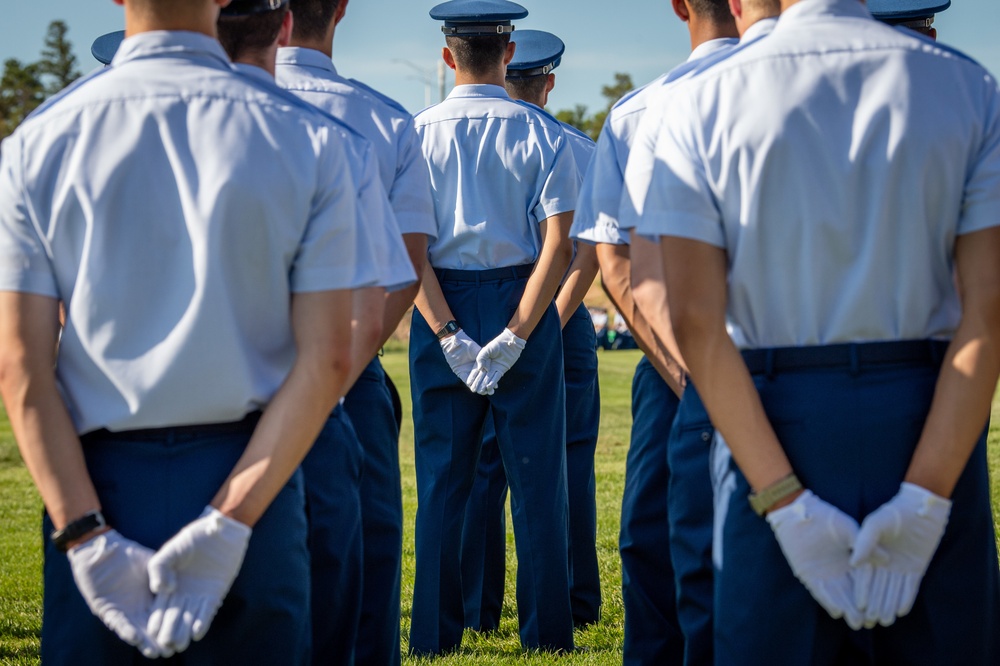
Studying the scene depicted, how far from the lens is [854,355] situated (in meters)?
2.44

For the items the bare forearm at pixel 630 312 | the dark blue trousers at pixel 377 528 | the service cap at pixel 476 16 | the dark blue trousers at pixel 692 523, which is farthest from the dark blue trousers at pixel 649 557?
the service cap at pixel 476 16

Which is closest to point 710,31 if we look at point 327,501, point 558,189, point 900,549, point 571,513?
point 558,189

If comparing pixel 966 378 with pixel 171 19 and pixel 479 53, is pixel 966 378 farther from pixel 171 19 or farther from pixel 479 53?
pixel 479 53

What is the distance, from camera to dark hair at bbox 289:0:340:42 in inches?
149

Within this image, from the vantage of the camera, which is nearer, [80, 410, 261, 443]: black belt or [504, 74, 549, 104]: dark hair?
[80, 410, 261, 443]: black belt

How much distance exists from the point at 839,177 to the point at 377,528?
192 cm

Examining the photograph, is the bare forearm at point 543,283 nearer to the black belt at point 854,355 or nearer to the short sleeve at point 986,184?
the black belt at point 854,355

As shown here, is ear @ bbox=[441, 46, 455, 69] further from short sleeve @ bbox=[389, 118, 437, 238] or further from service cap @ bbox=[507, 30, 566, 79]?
short sleeve @ bbox=[389, 118, 437, 238]

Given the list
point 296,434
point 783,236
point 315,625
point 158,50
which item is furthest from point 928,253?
point 315,625

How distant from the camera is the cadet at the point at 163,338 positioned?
236 centimetres

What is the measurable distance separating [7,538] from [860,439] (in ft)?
23.1

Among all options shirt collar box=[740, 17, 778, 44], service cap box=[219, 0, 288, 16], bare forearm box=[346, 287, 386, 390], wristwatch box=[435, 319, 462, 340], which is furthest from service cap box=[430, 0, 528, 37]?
bare forearm box=[346, 287, 386, 390]

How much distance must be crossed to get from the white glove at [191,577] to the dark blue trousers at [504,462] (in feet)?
8.59

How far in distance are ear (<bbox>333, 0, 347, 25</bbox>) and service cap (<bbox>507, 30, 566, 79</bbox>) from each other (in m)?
2.38
